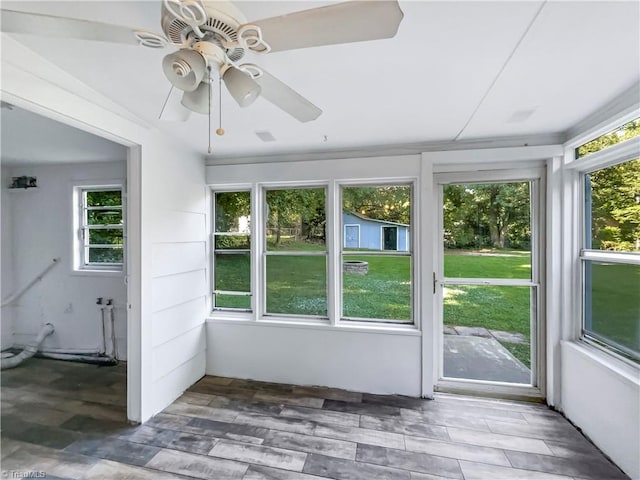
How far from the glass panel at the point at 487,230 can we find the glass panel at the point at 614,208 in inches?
17.2

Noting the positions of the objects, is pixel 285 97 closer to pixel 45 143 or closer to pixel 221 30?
pixel 221 30

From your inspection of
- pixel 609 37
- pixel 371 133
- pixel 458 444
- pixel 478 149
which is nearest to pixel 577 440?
pixel 458 444

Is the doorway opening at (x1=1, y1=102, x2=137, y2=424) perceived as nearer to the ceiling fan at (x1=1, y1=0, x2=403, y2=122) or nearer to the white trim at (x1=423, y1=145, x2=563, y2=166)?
the ceiling fan at (x1=1, y1=0, x2=403, y2=122)

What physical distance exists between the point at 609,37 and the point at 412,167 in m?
1.47

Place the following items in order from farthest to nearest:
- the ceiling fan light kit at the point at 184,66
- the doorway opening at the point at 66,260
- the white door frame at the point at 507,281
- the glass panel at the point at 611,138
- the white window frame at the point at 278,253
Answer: the doorway opening at the point at 66,260 < the white window frame at the point at 278,253 < the white door frame at the point at 507,281 < the glass panel at the point at 611,138 < the ceiling fan light kit at the point at 184,66

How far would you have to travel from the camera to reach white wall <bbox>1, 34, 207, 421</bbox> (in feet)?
5.10

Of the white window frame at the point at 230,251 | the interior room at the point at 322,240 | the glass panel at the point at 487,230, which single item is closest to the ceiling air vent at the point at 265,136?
the interior room at the point at 322,240

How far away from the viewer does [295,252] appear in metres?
3.03

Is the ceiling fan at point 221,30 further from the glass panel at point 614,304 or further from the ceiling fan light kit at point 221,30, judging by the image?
the glass panel at point 614,304

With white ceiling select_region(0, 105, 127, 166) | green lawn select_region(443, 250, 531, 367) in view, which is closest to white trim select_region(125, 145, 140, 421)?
white ceiling select_region(0, 105, 127, 166)

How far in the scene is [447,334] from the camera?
2.75 metres

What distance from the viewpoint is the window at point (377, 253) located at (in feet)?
9.19

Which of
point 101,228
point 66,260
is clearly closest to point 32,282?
point 66,260

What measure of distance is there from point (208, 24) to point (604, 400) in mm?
3135
